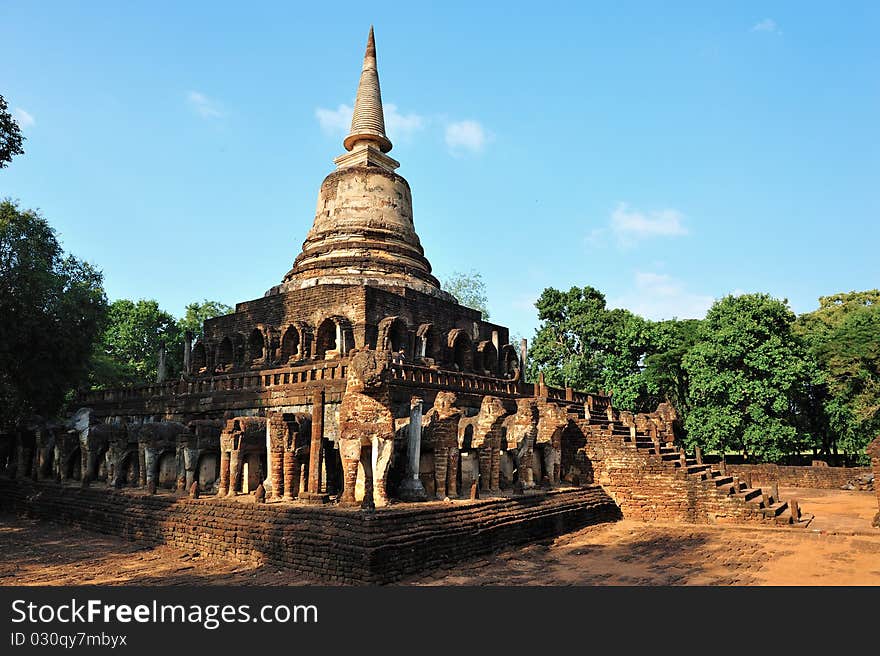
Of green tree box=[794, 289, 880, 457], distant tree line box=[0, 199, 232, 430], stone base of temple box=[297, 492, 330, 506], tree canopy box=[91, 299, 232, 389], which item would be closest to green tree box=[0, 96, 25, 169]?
distant tree line box=[0, 199, 232, 430]

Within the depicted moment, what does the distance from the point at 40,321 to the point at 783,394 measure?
29.8 m

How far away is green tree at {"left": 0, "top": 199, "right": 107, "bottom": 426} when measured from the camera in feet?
66.0

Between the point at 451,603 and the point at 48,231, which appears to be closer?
the point at 451,603

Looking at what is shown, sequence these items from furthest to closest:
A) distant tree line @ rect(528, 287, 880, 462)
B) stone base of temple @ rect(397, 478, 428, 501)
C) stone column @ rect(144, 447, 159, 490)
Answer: distant tree line @ rect(528, 287, 880, 462) → stone column @ rect(144, 447, 159, 490) → stone base of temple @ rect(397, 478, 428, 501)

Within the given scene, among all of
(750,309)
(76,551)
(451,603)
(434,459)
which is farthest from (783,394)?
(76,551)

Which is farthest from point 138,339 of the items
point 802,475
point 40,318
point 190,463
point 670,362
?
point 802,475

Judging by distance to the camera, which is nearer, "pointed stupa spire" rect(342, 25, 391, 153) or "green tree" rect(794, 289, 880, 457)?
"green tree" rect(794, 289, 880, 457)

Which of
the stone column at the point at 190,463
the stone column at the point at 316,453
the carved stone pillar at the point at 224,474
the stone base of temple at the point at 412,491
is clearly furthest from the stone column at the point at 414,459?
the stone column at the point at 190,463

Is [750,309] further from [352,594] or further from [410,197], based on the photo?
[352,594]

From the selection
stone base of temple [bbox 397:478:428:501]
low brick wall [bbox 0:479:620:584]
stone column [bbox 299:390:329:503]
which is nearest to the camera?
low brick wall [bbox 0:479:620:584]

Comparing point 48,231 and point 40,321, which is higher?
point 48,231

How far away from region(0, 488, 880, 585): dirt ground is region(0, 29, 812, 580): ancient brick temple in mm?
1354

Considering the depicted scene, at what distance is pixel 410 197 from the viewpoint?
27.9 m

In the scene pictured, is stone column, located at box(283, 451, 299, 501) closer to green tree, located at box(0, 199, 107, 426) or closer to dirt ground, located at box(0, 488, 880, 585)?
dirt ground, located at box(0, 488, 880, 585)
